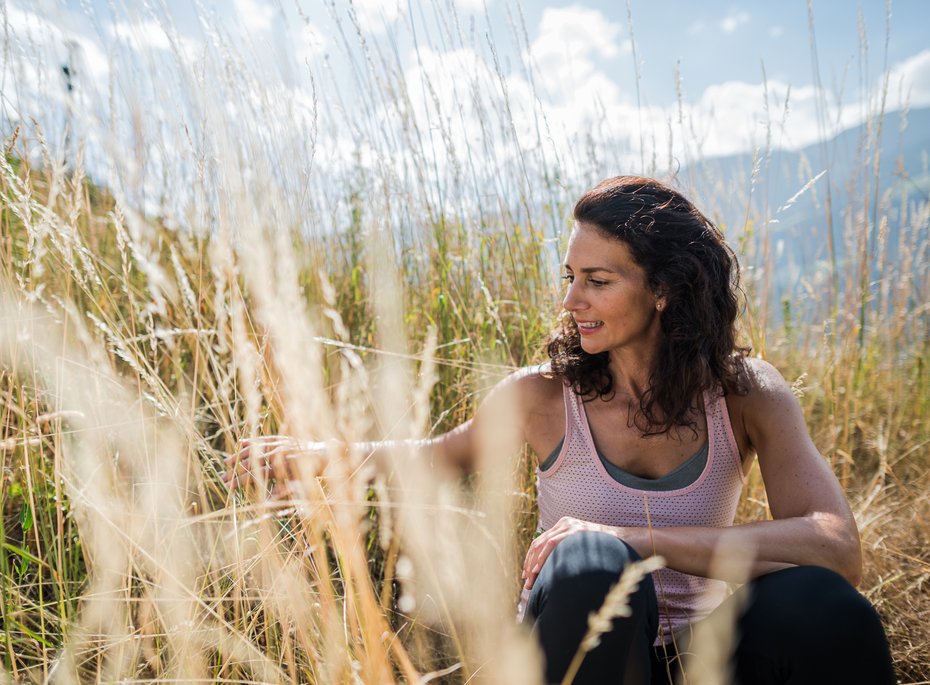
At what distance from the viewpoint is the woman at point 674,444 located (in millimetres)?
1178

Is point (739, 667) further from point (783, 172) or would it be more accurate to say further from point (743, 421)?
point (783, 172)

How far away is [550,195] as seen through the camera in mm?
2260

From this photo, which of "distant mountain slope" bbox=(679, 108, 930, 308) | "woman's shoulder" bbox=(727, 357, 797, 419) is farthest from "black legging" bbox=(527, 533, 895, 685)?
"distant mountain slope" bbox=(679, 108, 930, 308)

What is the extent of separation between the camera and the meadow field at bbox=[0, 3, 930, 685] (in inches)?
34.1

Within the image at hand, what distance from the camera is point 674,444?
1.52 metres

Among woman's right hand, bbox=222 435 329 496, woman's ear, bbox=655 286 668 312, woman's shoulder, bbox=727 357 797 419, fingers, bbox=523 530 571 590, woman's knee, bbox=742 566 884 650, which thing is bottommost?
woman's knee, bbox=742 566 884 650

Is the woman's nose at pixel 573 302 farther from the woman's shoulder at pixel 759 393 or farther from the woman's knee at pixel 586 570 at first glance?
the woman's knee at pixel 586 570

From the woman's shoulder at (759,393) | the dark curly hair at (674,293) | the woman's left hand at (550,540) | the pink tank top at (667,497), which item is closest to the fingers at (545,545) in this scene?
the woman's left hand at (550,540)

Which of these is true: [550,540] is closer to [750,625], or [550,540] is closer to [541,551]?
[541,551]

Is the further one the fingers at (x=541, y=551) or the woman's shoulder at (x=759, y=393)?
the woman's shoulder at (x=759, y=393)

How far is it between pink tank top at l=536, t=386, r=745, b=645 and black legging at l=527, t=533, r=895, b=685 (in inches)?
8.4

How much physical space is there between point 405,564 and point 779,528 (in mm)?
800

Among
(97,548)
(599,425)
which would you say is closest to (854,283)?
(599,425)

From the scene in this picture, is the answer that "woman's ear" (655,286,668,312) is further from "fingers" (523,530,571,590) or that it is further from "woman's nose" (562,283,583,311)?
"fingers" (523,530,571,590)
